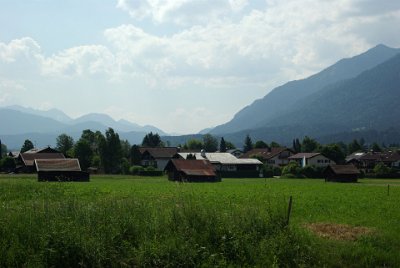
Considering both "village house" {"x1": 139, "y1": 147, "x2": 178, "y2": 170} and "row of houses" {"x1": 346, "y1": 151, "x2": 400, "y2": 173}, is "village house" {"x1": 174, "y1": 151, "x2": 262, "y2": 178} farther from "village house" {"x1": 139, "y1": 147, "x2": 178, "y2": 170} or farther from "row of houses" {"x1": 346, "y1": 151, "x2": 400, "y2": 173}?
"row of houses" {"x1": 346, "y1": 151, "x2": 400, "y2": 173}

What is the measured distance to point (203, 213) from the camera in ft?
59.2

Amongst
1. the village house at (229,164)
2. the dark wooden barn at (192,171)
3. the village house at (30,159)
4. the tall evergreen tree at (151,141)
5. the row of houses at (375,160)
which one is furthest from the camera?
the tall evergreen tree at (151,141)

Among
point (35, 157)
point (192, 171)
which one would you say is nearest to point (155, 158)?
point (35, 157)

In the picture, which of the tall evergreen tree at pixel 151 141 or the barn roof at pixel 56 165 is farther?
the tall evergreen tree at pixel 151 141

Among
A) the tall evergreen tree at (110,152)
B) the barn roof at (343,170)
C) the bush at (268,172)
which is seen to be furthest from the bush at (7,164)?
the barn roof at (343,170)

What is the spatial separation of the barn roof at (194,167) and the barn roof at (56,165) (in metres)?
17.8

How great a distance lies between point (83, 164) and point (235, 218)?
10122cm

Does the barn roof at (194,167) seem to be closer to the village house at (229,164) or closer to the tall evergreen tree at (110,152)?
the tall evergreen tree at (110,152)

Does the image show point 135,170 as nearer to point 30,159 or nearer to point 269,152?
point 30,159

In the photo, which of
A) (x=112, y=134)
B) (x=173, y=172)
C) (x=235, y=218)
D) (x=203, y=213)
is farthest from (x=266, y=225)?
(x=112, y=134)

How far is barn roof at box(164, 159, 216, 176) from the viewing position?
87.0 m

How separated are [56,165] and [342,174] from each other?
165 ft

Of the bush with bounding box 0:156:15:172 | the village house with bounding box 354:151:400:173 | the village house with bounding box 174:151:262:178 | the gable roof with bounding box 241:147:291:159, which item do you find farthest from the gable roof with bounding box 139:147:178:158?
the village house with bounding box 354:151:400:173

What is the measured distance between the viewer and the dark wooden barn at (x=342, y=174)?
298ft
